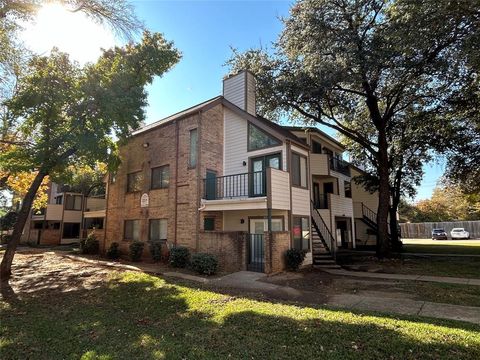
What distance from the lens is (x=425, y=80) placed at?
15281mm

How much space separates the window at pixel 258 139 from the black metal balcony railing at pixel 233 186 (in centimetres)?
155

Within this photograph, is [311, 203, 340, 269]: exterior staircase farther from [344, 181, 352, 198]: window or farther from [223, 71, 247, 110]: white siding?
[344, 181, 352, 198]: window

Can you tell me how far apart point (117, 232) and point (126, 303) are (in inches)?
431

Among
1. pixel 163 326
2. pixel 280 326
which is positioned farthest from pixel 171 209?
pixel 280 326

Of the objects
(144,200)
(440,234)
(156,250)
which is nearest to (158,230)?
(156,250)

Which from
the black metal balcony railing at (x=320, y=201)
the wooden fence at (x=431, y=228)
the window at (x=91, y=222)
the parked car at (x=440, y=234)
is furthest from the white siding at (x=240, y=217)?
the wooden fence at (x=431, y=228)

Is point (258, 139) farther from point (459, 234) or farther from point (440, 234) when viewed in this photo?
point (459, 234)

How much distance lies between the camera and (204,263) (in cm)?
1137

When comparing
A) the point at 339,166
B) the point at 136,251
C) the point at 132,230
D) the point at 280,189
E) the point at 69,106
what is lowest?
the point at 136,251

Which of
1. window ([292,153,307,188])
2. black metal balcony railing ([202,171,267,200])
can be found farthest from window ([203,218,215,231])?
window ([292,153,307,188])

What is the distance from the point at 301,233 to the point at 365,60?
8976 millimetres

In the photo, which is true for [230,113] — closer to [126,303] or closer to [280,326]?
[126,303]

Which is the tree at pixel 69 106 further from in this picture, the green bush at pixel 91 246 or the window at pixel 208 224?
the green bush at pixel 91 246

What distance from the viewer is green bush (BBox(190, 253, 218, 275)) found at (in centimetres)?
1128
